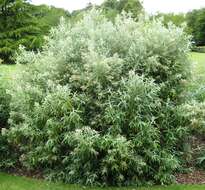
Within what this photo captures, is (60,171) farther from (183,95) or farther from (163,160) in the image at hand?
(183,95)

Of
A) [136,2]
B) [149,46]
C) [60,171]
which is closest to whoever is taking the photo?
[60,171]

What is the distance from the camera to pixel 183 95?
29.1ft

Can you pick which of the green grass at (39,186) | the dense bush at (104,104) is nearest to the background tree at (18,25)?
the dense bush at (104,104)

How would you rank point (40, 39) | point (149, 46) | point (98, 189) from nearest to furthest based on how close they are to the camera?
point (98, 189) → point (149, 46) → point (40, 39)

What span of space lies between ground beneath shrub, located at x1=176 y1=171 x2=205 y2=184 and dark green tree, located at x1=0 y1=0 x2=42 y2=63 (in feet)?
69.8

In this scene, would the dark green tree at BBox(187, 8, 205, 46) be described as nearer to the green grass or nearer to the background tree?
the background tree

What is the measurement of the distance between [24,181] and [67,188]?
33.0 inches

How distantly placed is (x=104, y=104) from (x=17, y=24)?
2361 cm

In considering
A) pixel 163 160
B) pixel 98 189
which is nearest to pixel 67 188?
pixel 98 189

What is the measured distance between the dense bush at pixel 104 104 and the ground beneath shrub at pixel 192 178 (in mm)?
285

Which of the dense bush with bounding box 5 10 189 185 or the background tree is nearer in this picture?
the dense bush with bounding box 5 10 189 185

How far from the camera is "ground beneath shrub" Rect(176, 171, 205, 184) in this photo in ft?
26.1

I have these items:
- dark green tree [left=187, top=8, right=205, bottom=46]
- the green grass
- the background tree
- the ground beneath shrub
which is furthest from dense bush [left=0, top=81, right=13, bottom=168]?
dark green tree [left=187, top=8, right=205, bottom=46]

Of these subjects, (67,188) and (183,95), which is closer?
(67,188)
